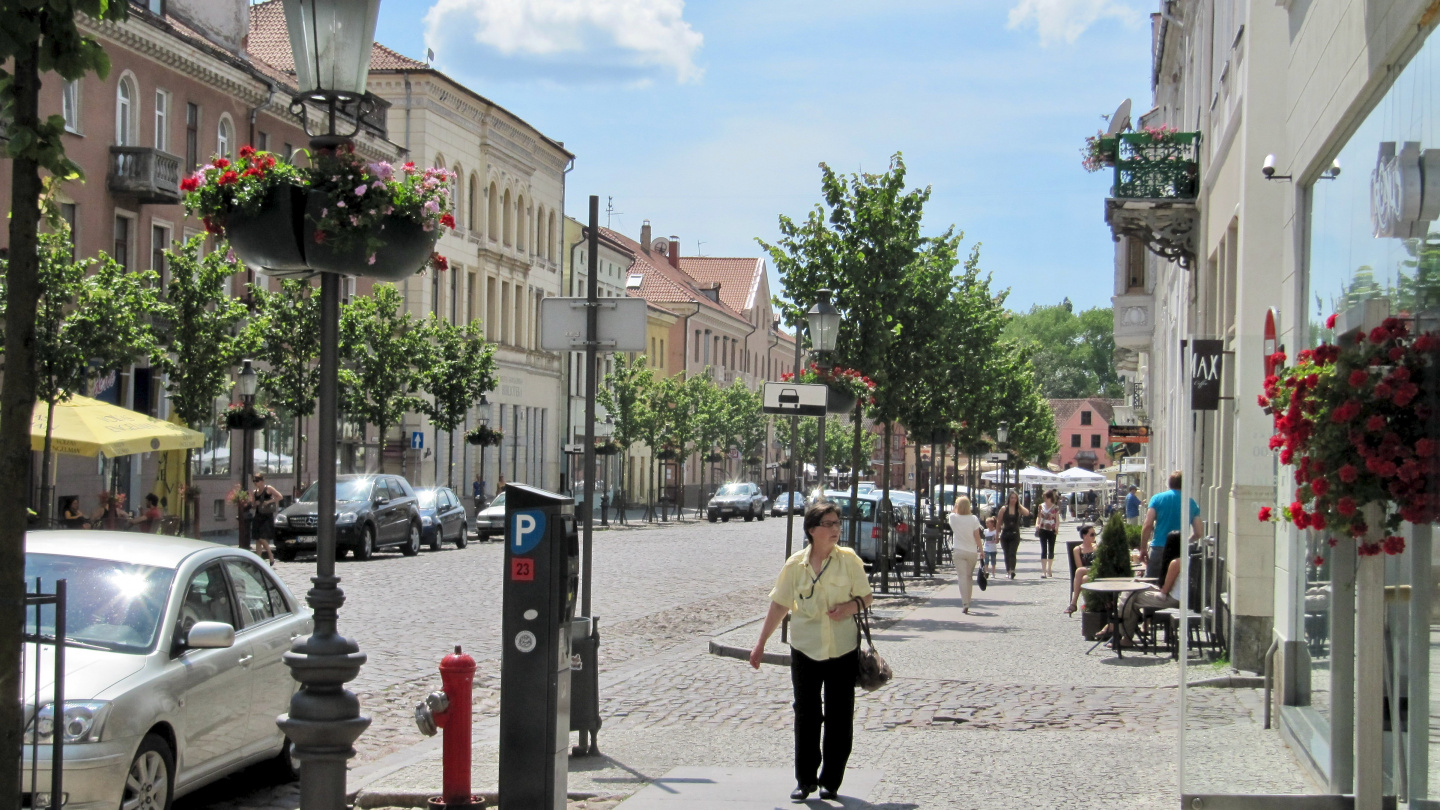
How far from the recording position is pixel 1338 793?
24.9 ft

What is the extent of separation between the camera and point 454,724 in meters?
7.84

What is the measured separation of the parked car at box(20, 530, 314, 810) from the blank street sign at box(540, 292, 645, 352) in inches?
92.9

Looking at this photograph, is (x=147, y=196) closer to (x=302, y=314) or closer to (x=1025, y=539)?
(x=302, y=314)

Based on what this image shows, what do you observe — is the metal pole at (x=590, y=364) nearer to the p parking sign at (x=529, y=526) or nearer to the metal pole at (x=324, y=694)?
the p parking sign at (x=529, y=526)

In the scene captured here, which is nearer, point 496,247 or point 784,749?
point 784,749

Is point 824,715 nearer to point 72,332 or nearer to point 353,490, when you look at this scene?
point 72,332

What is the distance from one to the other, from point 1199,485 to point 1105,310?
141 metres

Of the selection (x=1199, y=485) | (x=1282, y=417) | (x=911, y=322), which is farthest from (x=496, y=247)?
(x=1282, y=417)

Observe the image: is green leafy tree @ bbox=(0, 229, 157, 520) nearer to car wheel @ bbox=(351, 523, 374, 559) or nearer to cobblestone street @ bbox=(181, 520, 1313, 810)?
cobblestone street @ bbox=(181, 520, 1313, 810)

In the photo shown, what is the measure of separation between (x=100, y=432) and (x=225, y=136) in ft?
64.1

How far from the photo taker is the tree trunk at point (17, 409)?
4645 millimetres

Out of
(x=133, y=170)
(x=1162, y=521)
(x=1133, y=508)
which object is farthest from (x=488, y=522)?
(x=1162, y=521)

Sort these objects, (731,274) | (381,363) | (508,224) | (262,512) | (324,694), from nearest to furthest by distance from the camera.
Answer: (324,694)
(262,512)
(381,363)
(508,224)
(731,274)

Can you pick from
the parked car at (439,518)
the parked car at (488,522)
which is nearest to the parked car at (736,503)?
the parked car at (488,522)
